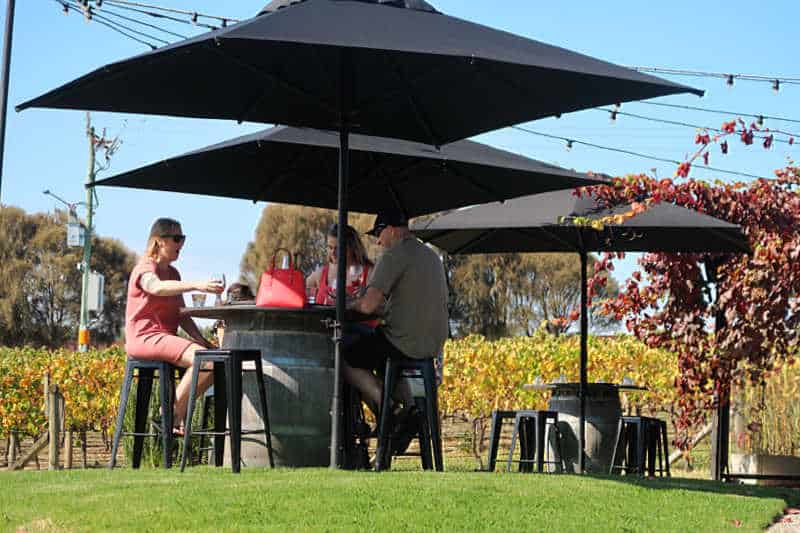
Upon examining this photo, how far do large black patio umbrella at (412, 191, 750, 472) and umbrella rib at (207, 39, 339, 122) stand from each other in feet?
8.54

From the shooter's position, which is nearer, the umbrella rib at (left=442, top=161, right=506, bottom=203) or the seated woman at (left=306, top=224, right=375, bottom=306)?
the seated woman at (left=306, top=224, right=375, bottom=306)

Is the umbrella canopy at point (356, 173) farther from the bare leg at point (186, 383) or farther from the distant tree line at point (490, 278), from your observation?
the distant tree line at point (490, 278)

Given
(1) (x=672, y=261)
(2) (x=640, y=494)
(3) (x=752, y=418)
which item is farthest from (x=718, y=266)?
(2) (x=640, y=494)

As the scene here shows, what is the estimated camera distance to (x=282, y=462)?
7.62 metres

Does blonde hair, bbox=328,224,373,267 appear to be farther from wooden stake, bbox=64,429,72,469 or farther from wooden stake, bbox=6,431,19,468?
wooden stake, bbox=6,431,19,468

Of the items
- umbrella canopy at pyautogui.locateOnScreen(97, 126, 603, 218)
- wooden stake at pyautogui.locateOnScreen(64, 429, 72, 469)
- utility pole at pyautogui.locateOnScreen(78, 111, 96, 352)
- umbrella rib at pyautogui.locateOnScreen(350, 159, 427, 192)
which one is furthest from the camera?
utility pole at pyautogui.locateOnScreen(78, 111, 96, 352)

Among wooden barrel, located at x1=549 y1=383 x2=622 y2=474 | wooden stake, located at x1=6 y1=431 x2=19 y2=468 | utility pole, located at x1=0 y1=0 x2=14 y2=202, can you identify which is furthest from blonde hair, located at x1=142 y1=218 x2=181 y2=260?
wooden stake, located at x1=6 y1=431 x2=19 y2=468

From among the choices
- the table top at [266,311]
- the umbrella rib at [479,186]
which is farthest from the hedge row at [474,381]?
the table top at [266,311]

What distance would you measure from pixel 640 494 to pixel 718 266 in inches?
213

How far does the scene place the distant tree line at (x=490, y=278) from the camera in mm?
50469

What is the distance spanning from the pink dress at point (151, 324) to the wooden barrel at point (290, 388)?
0.41 meters

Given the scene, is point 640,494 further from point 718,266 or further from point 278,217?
point 278,217

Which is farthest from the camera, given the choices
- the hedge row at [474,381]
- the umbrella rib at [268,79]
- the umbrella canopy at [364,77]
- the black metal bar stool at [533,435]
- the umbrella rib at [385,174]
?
the hedge row at [474,381]

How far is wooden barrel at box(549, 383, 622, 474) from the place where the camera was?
10.2 m
